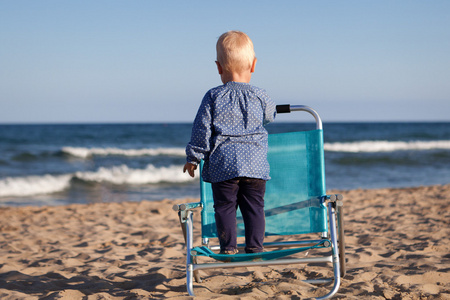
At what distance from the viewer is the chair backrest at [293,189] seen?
3.02 metres

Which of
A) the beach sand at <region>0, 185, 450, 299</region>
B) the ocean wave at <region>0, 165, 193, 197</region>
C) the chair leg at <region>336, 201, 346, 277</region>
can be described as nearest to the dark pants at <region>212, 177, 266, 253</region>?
the beach sand at <region>0, 185, 450, 299</region>

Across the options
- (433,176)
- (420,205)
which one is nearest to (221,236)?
(420,205)

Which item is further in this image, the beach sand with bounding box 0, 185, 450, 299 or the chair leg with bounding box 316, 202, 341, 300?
the beach sand with bounding box 0, 185, 450, 299

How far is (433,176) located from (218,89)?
11.2m

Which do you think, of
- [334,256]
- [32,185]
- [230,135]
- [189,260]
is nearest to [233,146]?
[230,135]

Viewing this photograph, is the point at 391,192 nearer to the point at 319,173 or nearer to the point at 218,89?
the point at 319,173

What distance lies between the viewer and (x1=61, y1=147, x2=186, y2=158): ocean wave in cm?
1852

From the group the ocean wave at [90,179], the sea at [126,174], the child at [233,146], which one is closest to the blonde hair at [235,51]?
the child at [233,146]

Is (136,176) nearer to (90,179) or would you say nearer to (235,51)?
(90,179)

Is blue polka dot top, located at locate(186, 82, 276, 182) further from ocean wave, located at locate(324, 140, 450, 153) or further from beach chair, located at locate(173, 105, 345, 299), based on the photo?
ocean wave, located at locate(324, 140, 450, 153)

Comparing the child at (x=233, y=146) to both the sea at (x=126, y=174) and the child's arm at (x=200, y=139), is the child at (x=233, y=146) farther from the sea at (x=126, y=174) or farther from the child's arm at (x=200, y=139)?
the sea at (x=126, y=174)

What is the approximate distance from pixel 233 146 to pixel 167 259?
5.91ft

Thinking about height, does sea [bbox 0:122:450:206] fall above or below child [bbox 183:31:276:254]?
below

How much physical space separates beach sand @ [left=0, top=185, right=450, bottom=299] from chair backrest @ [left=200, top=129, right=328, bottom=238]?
0.37 m
